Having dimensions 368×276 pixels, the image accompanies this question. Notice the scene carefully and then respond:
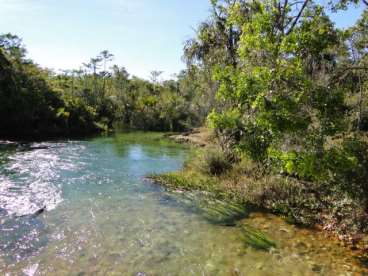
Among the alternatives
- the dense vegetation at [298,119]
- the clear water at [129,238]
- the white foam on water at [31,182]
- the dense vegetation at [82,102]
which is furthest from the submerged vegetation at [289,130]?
the dense vegetation at [82,102]

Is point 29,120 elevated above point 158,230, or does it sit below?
above

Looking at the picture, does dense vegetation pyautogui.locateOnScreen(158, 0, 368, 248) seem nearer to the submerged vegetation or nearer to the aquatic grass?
the submerged vegetation

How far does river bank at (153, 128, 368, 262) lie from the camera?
7.11 metres

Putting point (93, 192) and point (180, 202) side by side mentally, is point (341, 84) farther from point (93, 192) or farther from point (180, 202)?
point (93, 192)

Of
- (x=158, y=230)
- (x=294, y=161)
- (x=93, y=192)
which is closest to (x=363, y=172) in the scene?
(x=294, y=161)

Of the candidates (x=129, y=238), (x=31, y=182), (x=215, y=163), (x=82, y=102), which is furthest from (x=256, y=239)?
(x=82, y=102)

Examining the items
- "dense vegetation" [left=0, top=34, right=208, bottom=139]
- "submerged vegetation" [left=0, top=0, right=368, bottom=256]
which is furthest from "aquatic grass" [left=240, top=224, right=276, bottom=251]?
"dense vegetation" [left=0, top=34, right=208, bottom=139]

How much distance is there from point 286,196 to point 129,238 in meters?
4.37

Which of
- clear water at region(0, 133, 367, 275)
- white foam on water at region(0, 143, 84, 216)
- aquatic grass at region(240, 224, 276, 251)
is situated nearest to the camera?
clear water at region(0, 133, 367, 275)

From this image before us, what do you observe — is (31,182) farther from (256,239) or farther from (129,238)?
(256,239)

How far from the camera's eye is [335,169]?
6.63 m

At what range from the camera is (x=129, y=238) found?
6.95m

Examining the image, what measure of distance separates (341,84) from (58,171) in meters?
10.3

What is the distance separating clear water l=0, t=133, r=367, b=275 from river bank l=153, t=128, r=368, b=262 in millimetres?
411
